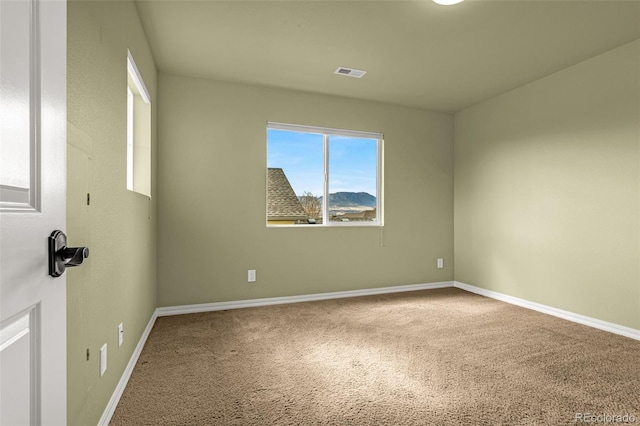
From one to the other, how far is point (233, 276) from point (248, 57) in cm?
225

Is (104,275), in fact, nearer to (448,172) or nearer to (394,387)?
(394,387)

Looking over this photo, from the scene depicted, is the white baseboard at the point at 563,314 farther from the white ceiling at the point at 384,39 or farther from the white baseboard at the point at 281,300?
the white ceiling at the point at 384,39

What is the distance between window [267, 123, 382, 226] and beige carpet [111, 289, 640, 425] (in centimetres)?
128

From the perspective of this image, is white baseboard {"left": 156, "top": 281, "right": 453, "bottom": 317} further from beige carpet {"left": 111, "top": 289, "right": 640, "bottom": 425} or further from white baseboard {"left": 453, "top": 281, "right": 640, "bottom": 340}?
white baseboard {"left": 453, "top": 281, "right": 640, "bottom": 340}

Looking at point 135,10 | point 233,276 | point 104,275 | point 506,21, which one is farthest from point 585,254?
point 135,10

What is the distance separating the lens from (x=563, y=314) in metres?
3.45

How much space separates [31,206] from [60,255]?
0.39 feet

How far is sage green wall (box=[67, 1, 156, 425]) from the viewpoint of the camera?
4.20 ft

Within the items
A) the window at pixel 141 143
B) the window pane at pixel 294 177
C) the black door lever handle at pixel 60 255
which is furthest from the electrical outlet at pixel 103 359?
the window pane at pixel 294 177

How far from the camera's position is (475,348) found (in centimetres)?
265

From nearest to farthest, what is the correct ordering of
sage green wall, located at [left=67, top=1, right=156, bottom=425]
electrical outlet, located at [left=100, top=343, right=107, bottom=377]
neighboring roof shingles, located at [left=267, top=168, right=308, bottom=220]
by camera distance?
sage green wall, located at [left=67, top=1, right=156, bottom=425] → electrical outlet, located at [left=100, top=343, right=107, bottom=377] → neighboring roof shingles, located at [left=267, top=168, right=308, bottom=220]

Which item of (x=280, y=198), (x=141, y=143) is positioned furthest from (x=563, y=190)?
(x=141, y=143)

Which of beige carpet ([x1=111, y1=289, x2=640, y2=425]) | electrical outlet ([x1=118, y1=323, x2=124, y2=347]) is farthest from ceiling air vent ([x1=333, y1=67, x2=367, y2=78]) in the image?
electrical outlet ([x1=118, y1=323, x2=124, y2=347])

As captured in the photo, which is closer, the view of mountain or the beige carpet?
the beige carpet
